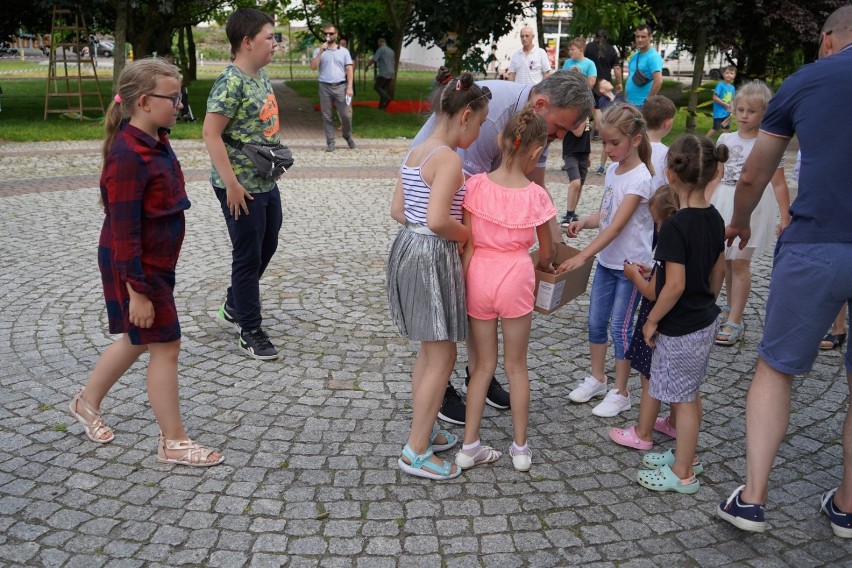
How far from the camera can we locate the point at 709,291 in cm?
346

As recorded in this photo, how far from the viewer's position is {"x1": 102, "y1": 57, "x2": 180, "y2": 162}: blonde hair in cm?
340

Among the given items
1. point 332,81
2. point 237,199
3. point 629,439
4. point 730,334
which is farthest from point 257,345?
point 332,81

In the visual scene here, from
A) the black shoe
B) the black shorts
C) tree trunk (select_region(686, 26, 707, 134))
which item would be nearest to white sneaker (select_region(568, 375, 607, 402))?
the black shoe

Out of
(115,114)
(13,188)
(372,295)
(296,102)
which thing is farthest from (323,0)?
(115,114)

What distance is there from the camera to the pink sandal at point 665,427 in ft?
13.2

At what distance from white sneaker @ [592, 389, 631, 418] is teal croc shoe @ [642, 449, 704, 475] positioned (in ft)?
1.56

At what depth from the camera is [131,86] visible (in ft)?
11.1

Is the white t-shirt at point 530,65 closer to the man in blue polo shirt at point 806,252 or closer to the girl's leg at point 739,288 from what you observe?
the girl's leg at point 739,288

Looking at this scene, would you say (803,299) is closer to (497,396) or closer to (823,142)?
(823,142)

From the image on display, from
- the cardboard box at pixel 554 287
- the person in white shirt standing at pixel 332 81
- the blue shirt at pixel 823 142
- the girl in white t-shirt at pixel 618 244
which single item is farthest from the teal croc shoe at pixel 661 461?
the person in white shirt standing at pixel 332 81

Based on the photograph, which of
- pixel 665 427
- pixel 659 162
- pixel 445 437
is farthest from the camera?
pixel 659 162

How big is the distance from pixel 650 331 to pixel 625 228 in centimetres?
81

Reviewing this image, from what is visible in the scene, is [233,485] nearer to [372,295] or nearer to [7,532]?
[7,532]

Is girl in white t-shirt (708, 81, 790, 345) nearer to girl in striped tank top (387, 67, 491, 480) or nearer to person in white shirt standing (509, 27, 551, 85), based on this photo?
girl in striped tank top (387, 67, 491, 480)
